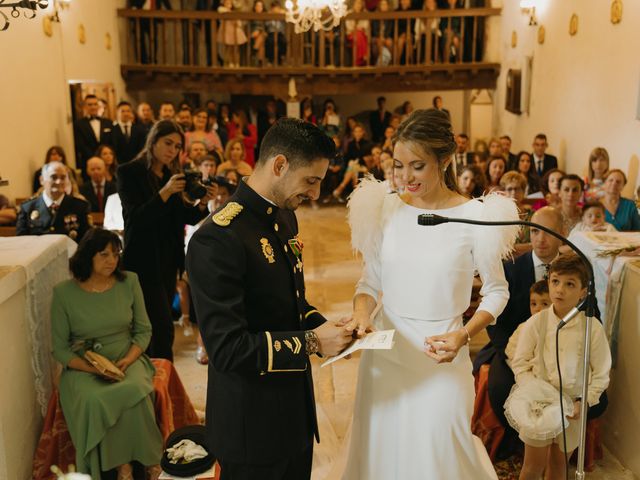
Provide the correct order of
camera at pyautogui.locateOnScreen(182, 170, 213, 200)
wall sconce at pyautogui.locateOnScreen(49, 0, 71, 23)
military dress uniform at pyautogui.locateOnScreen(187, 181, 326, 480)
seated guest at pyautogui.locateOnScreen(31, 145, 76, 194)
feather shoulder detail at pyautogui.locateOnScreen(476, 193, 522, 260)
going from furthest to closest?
wall sconce at pyautogui.locateOnScreen(49, 0, 71, 23)
seated guest at pyautogui.locateOnScreen(31, 145, 76, 194)
camera at pyautogui.locateOnScreen(182, 170, 213, 200)
feather shoulder detail at pyautogui.locateOnScreen(476, 193, 522, 260)
military dress uniform at pyautogui.locateOnScreen(187, 181, 326, 480)

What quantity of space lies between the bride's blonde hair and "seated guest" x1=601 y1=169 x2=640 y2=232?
12.1 ft

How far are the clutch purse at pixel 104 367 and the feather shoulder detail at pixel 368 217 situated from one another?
1.38m

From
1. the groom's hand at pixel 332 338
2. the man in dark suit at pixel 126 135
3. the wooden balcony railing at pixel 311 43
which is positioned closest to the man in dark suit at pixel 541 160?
the wooden balcony railing at pixel 311 43

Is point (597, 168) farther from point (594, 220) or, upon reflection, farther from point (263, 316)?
point (263, 316)

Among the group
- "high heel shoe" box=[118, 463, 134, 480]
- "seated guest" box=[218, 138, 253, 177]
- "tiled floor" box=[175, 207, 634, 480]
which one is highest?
"seated guest" box=[218, 138, 253, 177]

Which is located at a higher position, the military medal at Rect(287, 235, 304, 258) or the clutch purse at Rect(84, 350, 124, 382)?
the military medal at Rect(287, 235, 304, 258)

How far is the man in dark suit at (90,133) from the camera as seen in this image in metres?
8.34

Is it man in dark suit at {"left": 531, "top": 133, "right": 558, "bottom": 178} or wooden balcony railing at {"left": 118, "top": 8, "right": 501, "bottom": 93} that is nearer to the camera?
man in dark suit at {"left": 531, "top": 133, "right": 558, "bottom": 178}

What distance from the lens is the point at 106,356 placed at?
3.02 metres

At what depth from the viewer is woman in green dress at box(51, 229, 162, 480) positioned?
281 cm

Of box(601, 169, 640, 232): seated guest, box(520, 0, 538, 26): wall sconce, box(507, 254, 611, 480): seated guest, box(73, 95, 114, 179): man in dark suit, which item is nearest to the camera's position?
box(507, 254, 611, 480): seated guest

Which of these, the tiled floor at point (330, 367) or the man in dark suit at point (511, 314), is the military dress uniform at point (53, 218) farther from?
the man in dark suit at point (511, 314)

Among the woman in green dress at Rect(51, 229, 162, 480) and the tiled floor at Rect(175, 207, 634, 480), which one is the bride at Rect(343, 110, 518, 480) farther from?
the woman in green dress at Rect(51, 229, 162, 480)

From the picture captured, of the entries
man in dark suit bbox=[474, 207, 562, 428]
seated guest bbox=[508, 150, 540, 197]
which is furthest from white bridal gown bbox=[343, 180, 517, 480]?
seated guest bbox=[508, 150, 540, 197]
